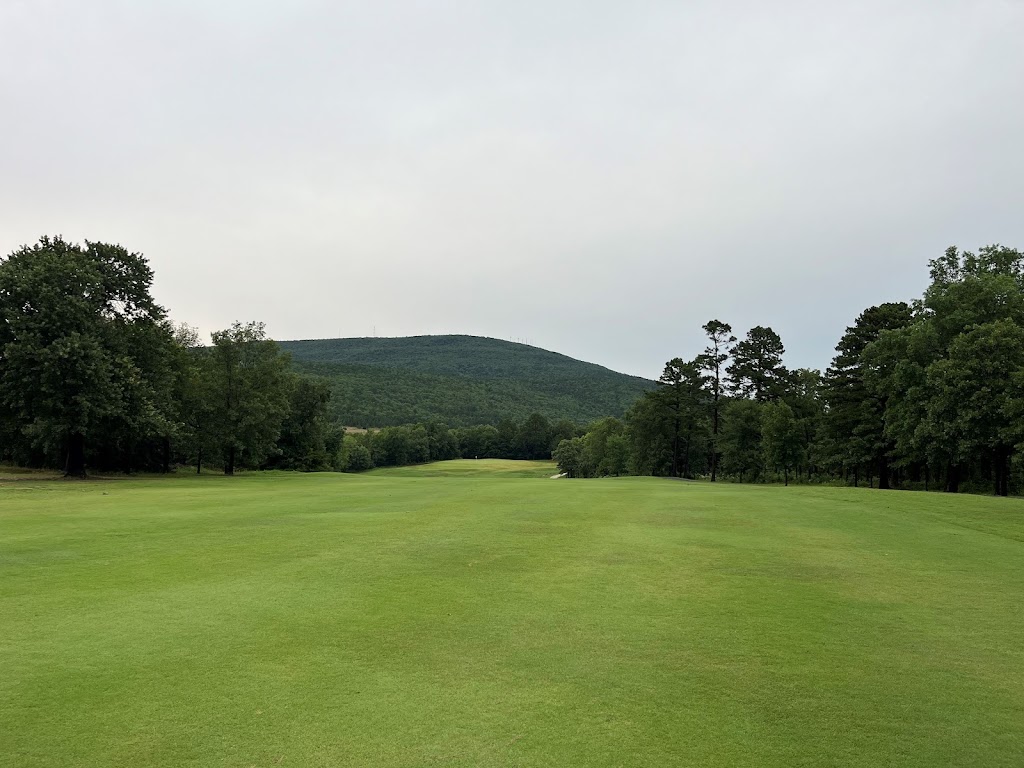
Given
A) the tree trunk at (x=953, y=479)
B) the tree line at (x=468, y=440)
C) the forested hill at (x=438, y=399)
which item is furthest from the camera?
the forested hill at (x=438, y=399)

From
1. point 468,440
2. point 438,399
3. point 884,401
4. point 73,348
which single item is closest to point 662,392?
point 884,401

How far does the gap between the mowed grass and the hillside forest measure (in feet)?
87.4

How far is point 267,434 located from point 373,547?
146 feet

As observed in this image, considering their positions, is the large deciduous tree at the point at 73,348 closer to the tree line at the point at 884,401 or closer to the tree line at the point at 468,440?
the tree line at the point at 884,401

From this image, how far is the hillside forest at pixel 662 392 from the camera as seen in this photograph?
1510 inches

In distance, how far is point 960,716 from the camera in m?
6.05

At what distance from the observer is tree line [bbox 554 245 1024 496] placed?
41.1 metres

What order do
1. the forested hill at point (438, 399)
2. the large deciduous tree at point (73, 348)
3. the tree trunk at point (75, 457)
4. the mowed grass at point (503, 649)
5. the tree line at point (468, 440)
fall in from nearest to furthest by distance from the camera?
the mowed grass at point (503, 649) < the large deciduous tree at point (73, 348) < the tree trunk at point (75, 457) < the tree line at point (468, 440) < the forested hill at point (438, 399)

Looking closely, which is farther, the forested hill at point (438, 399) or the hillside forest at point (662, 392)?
the forested hill at point (438, 399)

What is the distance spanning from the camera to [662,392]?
255 ft

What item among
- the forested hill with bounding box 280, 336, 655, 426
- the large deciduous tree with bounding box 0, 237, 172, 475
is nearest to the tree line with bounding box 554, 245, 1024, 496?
the large deciduous tree with bounding box 0, 237, 172, 475

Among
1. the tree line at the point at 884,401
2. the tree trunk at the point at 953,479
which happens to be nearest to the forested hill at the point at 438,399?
the tree line at the point at 884,401

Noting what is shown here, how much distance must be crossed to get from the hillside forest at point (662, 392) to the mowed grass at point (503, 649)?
26.6 meters

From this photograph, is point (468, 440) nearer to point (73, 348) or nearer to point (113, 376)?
point (113, 376)
